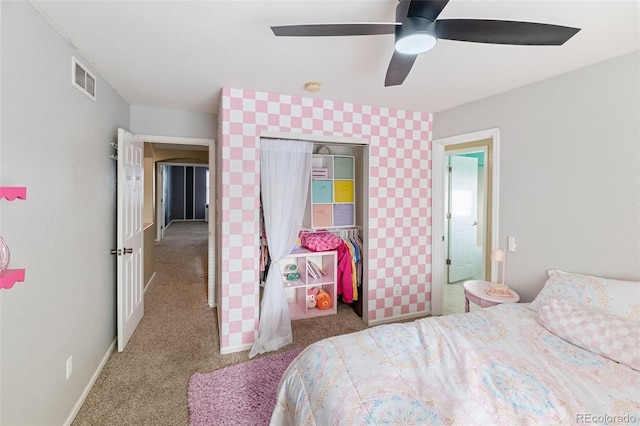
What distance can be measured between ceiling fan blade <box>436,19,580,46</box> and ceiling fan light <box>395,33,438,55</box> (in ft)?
0.19

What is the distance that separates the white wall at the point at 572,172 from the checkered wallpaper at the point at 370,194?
85 cm

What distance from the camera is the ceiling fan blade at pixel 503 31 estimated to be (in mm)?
1212

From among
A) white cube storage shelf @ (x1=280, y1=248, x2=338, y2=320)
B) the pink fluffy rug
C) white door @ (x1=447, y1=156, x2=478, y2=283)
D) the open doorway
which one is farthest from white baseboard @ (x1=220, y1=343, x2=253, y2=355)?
white door @ (x1=447, y1=156, x2=478, y2=283)

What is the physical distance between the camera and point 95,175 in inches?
87.1

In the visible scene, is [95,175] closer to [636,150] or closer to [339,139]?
[339,139]

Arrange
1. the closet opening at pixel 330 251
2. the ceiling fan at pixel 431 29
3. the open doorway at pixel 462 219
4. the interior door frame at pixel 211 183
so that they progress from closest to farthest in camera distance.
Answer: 1. the ceiling fan at pixel 431 29
2. the interior door frame at pixel 211 183
3. the closet opening at pixel 330 251
4. the open doorway at pixel 462 219

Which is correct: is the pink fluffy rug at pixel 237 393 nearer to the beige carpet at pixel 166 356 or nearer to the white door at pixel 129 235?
the beige carpet at pixel 166 356

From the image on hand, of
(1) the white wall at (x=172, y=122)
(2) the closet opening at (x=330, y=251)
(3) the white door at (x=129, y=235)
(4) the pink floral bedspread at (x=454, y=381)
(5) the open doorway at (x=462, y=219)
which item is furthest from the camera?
(5) the open doorway at (x=462, y=219)

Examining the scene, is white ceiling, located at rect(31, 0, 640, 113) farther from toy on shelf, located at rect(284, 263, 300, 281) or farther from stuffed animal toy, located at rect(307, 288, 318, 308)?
stuffed animal toy, located at rect(307, 288, 318, 308)

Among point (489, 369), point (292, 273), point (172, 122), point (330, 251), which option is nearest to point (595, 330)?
point (489, 369)

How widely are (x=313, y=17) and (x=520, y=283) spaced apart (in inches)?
102

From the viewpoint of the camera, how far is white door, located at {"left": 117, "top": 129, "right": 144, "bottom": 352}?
2537 millimetres

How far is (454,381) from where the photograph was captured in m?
1.23

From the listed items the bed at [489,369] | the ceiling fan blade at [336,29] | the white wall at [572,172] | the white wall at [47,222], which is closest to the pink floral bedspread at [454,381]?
the bed at [489,369]
